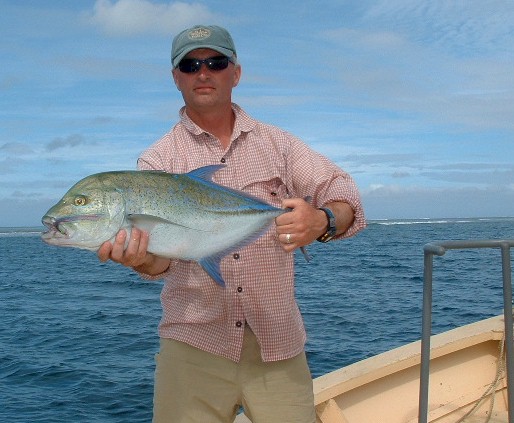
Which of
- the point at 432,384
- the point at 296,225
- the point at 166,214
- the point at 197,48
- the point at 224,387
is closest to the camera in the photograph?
the point at 296,225

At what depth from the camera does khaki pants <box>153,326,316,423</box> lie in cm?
366

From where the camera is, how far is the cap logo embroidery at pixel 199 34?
3.56m

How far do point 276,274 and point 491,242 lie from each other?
1140 millimetres

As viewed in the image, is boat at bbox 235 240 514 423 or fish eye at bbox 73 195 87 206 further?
boat at bbox 235 240 514 423

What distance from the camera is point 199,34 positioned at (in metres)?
3.59

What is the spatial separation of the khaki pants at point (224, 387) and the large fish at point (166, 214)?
660mm

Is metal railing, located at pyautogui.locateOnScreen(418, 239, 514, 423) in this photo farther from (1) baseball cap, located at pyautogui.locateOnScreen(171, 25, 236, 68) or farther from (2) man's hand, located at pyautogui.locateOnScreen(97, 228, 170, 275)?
(1) baseball cap, located at pyautogui.locateOnScreen(171, 25, 236, 68)

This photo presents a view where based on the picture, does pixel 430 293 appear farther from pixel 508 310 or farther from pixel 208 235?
pixel 208 235

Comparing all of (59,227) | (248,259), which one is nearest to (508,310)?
(248,259)

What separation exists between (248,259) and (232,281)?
0.49 ft

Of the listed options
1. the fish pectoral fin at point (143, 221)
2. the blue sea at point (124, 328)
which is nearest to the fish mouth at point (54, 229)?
the fish pectoral fin at point (143, 221)

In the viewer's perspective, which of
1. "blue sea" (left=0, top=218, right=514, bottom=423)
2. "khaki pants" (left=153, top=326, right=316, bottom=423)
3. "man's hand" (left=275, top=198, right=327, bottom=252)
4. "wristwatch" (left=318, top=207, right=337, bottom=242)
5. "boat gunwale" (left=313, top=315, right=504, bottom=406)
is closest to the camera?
"man's hand" (left=275, top=198, right=327, bottom=252)

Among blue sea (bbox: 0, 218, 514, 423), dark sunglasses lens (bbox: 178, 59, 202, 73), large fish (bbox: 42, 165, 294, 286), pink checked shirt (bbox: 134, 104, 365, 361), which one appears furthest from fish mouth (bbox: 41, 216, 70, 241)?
blue sea (bbox: 0, 218, 514, 423)

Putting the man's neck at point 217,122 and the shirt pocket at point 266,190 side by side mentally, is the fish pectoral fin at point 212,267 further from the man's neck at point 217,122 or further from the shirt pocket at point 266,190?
the man's neck at point 217,122
